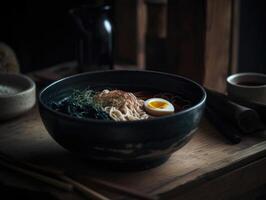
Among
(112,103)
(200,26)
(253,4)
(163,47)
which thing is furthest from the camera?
(163,47)

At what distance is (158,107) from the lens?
1538 millimetres

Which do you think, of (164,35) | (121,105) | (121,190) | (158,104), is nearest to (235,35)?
(164,35)

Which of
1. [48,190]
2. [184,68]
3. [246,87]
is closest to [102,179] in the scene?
[48,190]

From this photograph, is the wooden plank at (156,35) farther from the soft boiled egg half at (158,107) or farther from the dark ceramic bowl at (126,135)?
the dark ceramic bowl at (126,135)

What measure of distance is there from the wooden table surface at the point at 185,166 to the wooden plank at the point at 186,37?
1.24 feet

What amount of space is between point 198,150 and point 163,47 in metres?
0.90

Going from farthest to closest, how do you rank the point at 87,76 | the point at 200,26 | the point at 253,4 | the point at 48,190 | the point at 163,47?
the point at 163,47 → the point at 253,4 → the point at 200,26 → the point at 87,76 → the point at 48,190

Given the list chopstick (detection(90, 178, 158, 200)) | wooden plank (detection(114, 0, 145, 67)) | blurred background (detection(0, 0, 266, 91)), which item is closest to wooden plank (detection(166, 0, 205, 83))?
blurred background (detection(0, 0, 266, 91))

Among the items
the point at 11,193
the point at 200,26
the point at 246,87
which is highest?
the point at 200,26

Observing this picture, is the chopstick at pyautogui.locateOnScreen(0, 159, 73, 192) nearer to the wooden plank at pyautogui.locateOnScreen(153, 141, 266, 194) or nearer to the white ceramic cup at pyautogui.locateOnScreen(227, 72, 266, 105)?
the wooden plank at pyautogui.locateOnScreen(153, 141, 266, 194)

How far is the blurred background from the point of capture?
6.42ft

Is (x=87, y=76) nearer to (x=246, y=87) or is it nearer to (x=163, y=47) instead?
(x=246, y=87)

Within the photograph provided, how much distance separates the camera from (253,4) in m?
2.14

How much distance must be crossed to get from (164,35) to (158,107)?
0.89 meters
